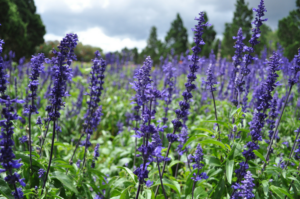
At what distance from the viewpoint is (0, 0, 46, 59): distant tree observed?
14602mm

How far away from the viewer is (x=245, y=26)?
130ft

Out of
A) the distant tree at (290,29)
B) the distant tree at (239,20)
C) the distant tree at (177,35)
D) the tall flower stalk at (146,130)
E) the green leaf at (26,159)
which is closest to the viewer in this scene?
the tall flower stalk at (146,130)

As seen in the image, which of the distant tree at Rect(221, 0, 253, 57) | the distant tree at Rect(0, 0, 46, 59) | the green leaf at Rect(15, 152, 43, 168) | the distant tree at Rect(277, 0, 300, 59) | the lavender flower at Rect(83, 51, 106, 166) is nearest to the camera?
the green leaf at Rect(15, 152, 43, 168)

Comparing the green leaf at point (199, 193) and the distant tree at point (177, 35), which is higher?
the distant tree at point (177, 35)

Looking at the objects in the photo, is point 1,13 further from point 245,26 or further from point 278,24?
point 245,26

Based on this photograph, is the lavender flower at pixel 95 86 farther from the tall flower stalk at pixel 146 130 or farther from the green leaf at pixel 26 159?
the tall flower stalk at pixel 146 130

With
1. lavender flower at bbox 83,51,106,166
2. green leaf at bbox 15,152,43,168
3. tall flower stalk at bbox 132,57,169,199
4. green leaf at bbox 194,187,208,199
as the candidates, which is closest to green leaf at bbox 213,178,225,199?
green leaf at bbox 194,187,208,199

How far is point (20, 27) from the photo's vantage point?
54.1 ft

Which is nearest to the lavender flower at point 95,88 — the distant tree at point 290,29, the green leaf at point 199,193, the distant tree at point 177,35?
the green leaf at point 199,193

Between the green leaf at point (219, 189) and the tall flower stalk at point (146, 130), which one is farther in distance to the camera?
the green leaf at point (219, 189)

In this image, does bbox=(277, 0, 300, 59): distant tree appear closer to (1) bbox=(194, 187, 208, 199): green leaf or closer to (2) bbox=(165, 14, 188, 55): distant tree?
(2) bbox=(165, 14, 188, 55): distant tree

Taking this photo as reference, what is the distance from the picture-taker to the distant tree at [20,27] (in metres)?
14.6

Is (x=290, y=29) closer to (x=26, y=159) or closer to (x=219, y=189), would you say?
(x=219, y=189)

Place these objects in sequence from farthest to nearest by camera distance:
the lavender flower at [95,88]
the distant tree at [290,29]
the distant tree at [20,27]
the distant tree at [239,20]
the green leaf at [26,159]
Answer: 1. the distant tree at [239,20]
2. the distant tree at [290,29]
3. the distant tree at [20,27]
4. the lavender flower at [95,88]
5. the green leaf at [26,159]
